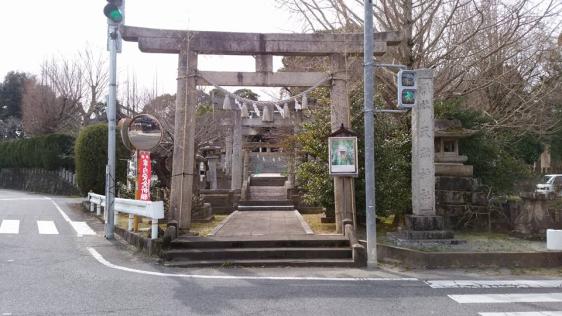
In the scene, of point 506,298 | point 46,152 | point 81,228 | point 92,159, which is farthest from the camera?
point 46,152

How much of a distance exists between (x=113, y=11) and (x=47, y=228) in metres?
6.65

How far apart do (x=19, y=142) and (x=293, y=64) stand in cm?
3467

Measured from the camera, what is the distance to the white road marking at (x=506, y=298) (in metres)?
7.13

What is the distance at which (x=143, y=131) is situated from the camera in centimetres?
1212

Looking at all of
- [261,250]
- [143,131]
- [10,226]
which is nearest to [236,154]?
[10,226]

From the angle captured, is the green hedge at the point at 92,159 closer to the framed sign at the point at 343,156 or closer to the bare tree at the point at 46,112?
the framed sign at the point at 343,156

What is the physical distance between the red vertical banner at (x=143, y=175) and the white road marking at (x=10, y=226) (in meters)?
3.67

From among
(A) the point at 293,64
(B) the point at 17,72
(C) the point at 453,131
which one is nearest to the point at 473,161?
(C) the point at 453,131

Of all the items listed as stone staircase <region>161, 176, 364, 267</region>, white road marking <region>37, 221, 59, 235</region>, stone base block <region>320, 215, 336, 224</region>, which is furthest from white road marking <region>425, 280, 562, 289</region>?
white road marking <region>37, 221, 59, 235</region>

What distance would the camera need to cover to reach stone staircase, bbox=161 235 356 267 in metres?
9.68

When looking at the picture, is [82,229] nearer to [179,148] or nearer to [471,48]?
[179,148]

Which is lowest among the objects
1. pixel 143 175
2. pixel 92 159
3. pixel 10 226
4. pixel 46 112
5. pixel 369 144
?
pixel 10 226

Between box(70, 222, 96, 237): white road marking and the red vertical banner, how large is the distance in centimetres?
230

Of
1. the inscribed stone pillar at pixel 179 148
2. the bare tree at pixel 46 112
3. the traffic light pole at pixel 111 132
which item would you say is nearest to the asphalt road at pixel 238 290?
the inscribed stone pillar at pixel 179 148
